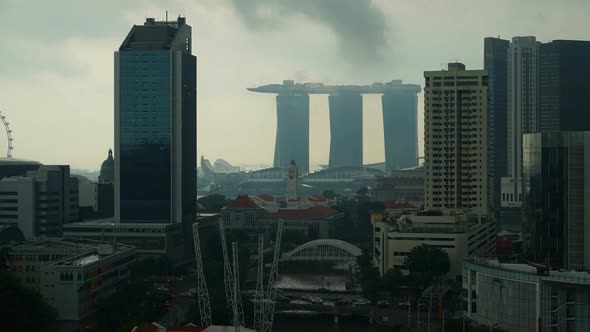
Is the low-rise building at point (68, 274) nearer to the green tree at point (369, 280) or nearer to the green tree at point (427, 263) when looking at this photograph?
the green tree at point (369, 280)

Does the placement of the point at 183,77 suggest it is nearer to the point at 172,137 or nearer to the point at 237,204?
the point at 172,137

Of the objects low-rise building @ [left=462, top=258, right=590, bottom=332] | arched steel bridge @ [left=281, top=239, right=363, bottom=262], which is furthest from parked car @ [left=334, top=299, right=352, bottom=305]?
arched steel bridge @ [left=281, top=239, right=363, bottom=262]

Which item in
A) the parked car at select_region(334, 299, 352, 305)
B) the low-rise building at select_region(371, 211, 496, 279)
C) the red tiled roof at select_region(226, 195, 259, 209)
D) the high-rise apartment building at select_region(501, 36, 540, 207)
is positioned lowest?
the parked car at select_region(334, 299, 352, 305)

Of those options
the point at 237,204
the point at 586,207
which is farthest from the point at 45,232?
the point at 586,207

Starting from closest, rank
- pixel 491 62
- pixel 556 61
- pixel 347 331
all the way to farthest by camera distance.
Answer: pixel 347 331, pixel 556 61, pixel 491 62

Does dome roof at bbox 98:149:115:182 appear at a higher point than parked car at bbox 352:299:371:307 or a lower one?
higher

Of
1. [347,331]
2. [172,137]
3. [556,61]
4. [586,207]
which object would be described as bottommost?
[347,331]

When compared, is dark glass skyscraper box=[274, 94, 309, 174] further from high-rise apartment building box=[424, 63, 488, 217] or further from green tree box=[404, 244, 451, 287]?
green tree box=[404, 244, 451, 287]
